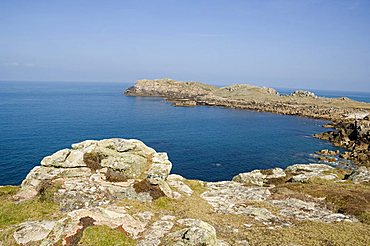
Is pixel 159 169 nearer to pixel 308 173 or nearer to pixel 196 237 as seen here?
pixel 196 237

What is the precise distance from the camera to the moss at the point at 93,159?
3353 cm

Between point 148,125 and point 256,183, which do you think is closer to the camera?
point 256,183

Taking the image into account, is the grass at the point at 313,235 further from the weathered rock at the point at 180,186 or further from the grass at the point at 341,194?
the weathered rock at the point at 180,186

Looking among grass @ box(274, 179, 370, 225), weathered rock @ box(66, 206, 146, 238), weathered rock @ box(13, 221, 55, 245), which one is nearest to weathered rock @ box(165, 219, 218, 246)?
weathered rock @ box(66, 206, 146, 238)

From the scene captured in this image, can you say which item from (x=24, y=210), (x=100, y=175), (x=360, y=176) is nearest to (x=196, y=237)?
(x=24, y=210)

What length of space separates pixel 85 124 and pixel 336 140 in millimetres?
99997

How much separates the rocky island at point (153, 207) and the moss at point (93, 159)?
116 mm

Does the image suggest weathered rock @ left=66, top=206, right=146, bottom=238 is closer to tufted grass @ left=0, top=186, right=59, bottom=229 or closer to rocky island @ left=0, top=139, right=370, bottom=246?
rocky island @ left=0, top=139, right=370, bottom=246

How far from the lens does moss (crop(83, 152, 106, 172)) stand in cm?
3353

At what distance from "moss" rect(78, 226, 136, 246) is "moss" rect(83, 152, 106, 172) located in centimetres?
1298

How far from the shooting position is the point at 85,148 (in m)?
35.9

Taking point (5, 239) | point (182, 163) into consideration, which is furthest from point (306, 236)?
point (182, 163)

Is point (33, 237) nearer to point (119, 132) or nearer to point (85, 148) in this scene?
point (85, 148)


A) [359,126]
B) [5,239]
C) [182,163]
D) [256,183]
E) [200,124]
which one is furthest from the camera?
[200,124]
